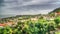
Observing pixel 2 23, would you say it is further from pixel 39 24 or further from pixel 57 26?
pixel 57 26

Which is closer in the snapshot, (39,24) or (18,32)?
(18,32)

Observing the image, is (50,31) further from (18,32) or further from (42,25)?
(18,32)

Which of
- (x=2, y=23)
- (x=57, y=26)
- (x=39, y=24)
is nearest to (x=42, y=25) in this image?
(x=39, y=24)

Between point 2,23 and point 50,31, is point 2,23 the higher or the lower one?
the higher one

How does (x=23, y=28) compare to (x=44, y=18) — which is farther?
(x=44, y=18)

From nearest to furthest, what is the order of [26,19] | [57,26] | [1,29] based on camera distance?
[1,29] → [26,19] → [57,26]

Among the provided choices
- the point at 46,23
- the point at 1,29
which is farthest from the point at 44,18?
the point at 1,29

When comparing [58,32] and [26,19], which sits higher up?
[26,19]

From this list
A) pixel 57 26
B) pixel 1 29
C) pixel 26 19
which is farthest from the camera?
pixel 57 26
